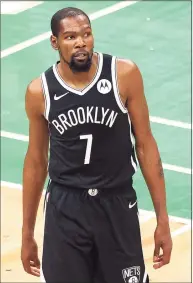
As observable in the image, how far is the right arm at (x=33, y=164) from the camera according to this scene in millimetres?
6453

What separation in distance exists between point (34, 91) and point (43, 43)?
7.30m

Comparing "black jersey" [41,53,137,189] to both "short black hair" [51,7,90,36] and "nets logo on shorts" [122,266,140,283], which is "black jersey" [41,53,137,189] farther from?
"nets logo on shorts" [122,266,140,283]

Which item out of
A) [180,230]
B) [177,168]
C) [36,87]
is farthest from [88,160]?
[177,168]

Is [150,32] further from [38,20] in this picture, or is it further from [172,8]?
[38,20]

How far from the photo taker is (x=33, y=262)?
6.77 meters

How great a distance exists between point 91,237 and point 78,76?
37.9 inches

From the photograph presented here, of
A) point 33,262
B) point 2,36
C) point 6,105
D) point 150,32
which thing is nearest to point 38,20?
point 2,36

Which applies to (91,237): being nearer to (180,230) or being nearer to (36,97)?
(36,97)

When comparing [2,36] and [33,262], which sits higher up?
[2,36]

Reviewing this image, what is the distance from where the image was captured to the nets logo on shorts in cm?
656

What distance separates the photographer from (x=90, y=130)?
20.8ft

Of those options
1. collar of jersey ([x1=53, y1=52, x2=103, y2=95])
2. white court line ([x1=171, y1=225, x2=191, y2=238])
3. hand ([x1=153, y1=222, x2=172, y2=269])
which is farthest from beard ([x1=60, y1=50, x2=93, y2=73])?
white court line ([x1=171, y1=225, x2=191, y2=238])

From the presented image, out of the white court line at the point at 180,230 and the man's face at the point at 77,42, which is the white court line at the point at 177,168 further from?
the man's face at the point at 77,42

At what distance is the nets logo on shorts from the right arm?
1.91ft
